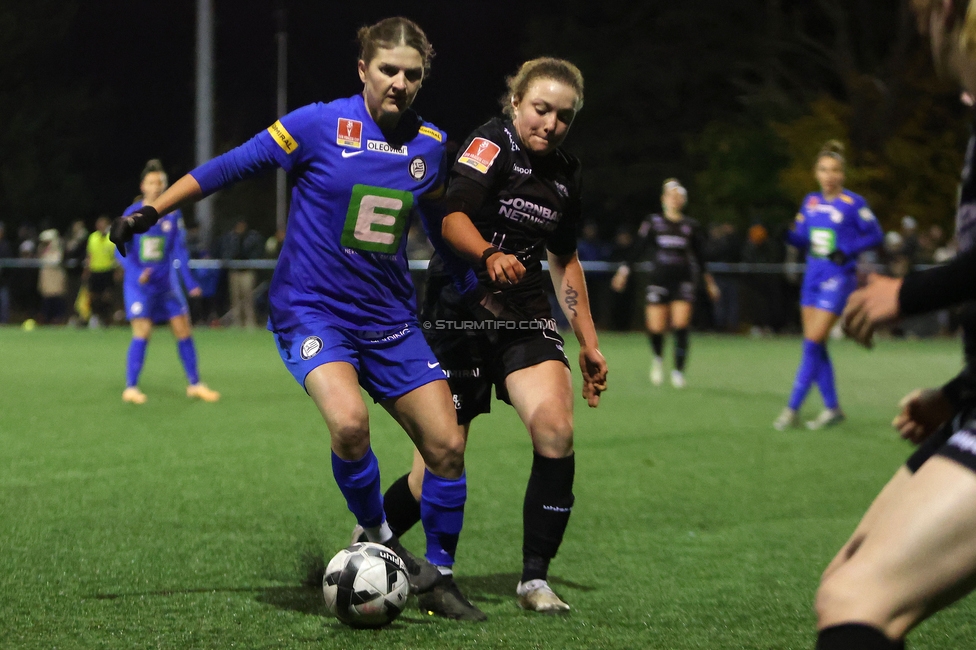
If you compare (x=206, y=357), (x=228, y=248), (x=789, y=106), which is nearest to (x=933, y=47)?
(x=206, y=357)

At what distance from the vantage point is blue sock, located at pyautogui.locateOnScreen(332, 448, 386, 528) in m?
4.62

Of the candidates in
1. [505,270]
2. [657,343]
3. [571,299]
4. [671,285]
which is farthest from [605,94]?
[505,270]

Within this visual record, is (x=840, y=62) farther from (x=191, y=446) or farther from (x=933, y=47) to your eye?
(x=933, y=47)

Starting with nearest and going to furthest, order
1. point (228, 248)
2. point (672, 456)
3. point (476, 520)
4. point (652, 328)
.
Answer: point (476, 520)
point (672, 456)
point (652, 328)
point (228, 248)

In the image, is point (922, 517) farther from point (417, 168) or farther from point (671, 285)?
point (671, 285)

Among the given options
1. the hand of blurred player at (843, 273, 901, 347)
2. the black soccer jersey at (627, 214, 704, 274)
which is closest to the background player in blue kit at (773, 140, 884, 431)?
the black soccer jersey at (627, 214, 704, 274)

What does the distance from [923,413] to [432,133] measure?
2531mm

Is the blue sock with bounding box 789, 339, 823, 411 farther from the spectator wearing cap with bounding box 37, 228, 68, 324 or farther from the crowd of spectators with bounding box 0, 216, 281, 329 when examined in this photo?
the spectator wearing cap with bounding box 37, 228, 68, 324

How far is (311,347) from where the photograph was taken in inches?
180

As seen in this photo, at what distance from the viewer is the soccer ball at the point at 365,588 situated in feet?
14.0

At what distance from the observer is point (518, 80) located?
16.0ft

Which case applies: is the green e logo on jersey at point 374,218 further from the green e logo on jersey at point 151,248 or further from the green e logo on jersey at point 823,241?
the green e logo on jersey at point 151,248

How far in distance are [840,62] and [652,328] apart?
2013 cm

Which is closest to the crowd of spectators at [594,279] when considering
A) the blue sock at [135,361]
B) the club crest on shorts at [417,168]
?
the blue sock at [135,361]
